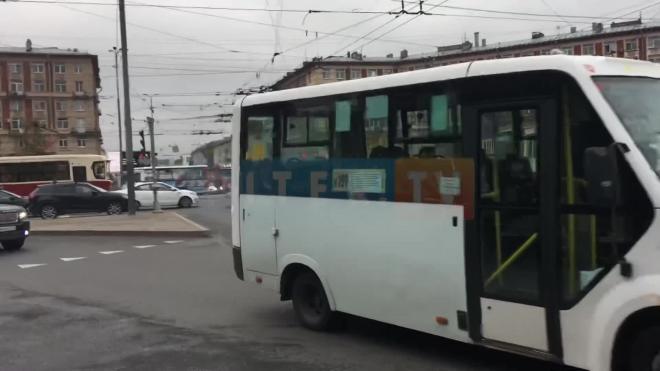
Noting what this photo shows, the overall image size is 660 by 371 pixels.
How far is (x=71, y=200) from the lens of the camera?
2942 centimetres

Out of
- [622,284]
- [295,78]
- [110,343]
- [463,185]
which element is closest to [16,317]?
[110,343]

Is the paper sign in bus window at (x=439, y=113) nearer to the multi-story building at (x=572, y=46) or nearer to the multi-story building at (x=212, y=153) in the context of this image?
the multi-story building at (x=572, y=46)

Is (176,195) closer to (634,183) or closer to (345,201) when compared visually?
(345,201)

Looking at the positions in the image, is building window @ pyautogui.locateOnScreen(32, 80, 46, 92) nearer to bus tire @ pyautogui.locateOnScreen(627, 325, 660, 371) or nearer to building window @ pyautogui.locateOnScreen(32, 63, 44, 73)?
building window @ pyautogui.locateOnScreen(32, 63, 44, 73)

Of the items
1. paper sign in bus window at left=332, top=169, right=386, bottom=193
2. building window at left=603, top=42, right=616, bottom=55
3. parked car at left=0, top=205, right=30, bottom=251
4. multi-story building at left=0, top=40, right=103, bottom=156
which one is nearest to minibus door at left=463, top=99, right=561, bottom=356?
paper sign in bus window at left=332, top=169, right=386, bottom=193

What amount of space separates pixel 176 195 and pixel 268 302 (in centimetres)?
2719

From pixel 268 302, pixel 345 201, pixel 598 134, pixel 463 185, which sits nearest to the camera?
pixel 598 134

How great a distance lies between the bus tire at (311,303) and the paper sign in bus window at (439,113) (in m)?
2.23

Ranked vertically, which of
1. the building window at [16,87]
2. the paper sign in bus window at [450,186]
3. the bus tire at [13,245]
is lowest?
the bus tire at [13,245]

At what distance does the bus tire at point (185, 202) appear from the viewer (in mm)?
35000

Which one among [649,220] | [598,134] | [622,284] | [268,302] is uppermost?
[598,134]

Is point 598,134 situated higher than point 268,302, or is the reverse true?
point 598,134

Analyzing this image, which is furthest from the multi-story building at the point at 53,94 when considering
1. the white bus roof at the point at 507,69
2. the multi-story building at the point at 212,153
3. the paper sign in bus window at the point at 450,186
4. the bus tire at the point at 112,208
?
the paper sign in bus window at the point at 450,186

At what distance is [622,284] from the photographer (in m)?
4.19
